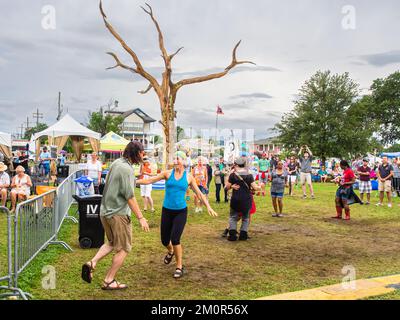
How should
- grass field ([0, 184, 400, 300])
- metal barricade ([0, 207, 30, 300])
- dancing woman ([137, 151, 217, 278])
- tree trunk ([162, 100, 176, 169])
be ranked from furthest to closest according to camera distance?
tree trunk ([162, 100, 176, 169]) → dancing woman ([137, 151, 217, 278]) → grass field ([0, 184, 400, 300]) → metal barricade ([0, 207, 30, 300])

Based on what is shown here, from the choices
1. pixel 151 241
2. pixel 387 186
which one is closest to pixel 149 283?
pixel 151 241

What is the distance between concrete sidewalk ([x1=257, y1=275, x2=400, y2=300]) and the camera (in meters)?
4.96

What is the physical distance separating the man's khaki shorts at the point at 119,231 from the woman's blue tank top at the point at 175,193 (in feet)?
3.26

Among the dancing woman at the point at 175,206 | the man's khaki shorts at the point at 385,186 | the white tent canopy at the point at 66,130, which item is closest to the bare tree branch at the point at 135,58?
the white tent canopy at the point at 66,130

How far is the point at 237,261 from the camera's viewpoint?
6.83 m

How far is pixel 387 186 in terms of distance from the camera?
15.4m

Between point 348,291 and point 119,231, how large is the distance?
9.60 ft

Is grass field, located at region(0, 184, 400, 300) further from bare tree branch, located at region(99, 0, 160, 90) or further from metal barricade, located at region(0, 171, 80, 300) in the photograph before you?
bare tree branch, located at region(99, 0, 160, 90)

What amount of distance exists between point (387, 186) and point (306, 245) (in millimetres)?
8731

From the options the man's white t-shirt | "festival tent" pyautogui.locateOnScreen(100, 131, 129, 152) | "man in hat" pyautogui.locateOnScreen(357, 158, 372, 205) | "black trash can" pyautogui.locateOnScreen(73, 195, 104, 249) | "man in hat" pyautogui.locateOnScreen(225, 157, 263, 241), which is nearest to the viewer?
"black trash can" pyautogui.locateOnScreen(73, 195, 104, 249)

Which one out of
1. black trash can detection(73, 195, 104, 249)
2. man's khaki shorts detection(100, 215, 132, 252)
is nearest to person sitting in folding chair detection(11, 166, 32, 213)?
black trash can detection(73, 195, 104, 249)

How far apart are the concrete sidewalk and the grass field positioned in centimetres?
20

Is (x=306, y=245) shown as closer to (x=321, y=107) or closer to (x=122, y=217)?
(x=122, y=217)

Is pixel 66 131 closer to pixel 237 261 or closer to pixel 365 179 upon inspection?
pixel 365 179
